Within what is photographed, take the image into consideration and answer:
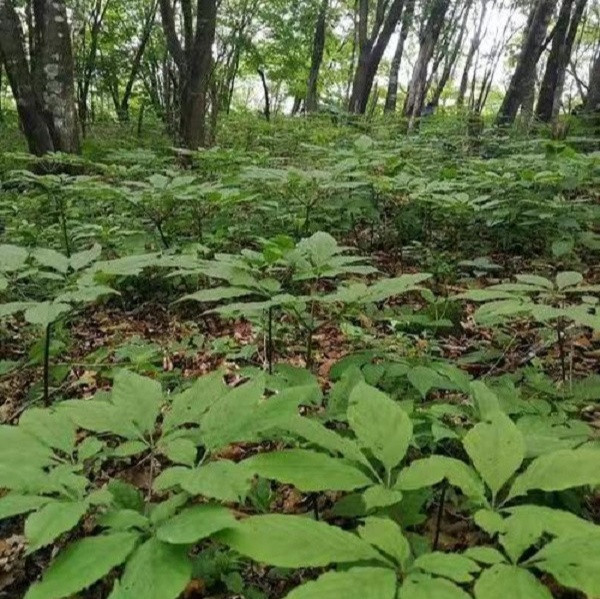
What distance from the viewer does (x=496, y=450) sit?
0.99 m

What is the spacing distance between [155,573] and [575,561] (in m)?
0.57

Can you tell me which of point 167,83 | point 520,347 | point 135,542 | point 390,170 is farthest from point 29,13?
point 135,542

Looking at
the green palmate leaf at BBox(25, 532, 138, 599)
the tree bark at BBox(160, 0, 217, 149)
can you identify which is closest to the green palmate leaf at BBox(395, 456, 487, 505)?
the green palmate leaf at BBox(25, 532, 138, 599)

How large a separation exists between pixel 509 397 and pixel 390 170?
3241 mm

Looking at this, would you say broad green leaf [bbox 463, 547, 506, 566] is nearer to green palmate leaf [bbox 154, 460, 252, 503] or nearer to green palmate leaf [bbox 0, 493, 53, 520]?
green palmate leaf [bbox 154, 460, 252, 503]

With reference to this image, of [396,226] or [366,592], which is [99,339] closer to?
[396,226]

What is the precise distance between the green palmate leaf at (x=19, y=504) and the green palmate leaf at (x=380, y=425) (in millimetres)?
558

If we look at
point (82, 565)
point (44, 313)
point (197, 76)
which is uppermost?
point (197, 76)

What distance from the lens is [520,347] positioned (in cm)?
275

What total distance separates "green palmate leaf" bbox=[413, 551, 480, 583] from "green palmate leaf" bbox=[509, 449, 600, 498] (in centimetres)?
19

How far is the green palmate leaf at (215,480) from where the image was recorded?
2.86 ft

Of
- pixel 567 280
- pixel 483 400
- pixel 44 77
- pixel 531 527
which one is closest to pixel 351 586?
pixel 531 527

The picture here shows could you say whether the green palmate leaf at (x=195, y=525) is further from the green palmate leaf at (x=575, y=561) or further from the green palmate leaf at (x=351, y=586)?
the green palmate leaf at (x=575, y=561)

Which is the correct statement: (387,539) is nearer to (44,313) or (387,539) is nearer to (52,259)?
(44,313)
